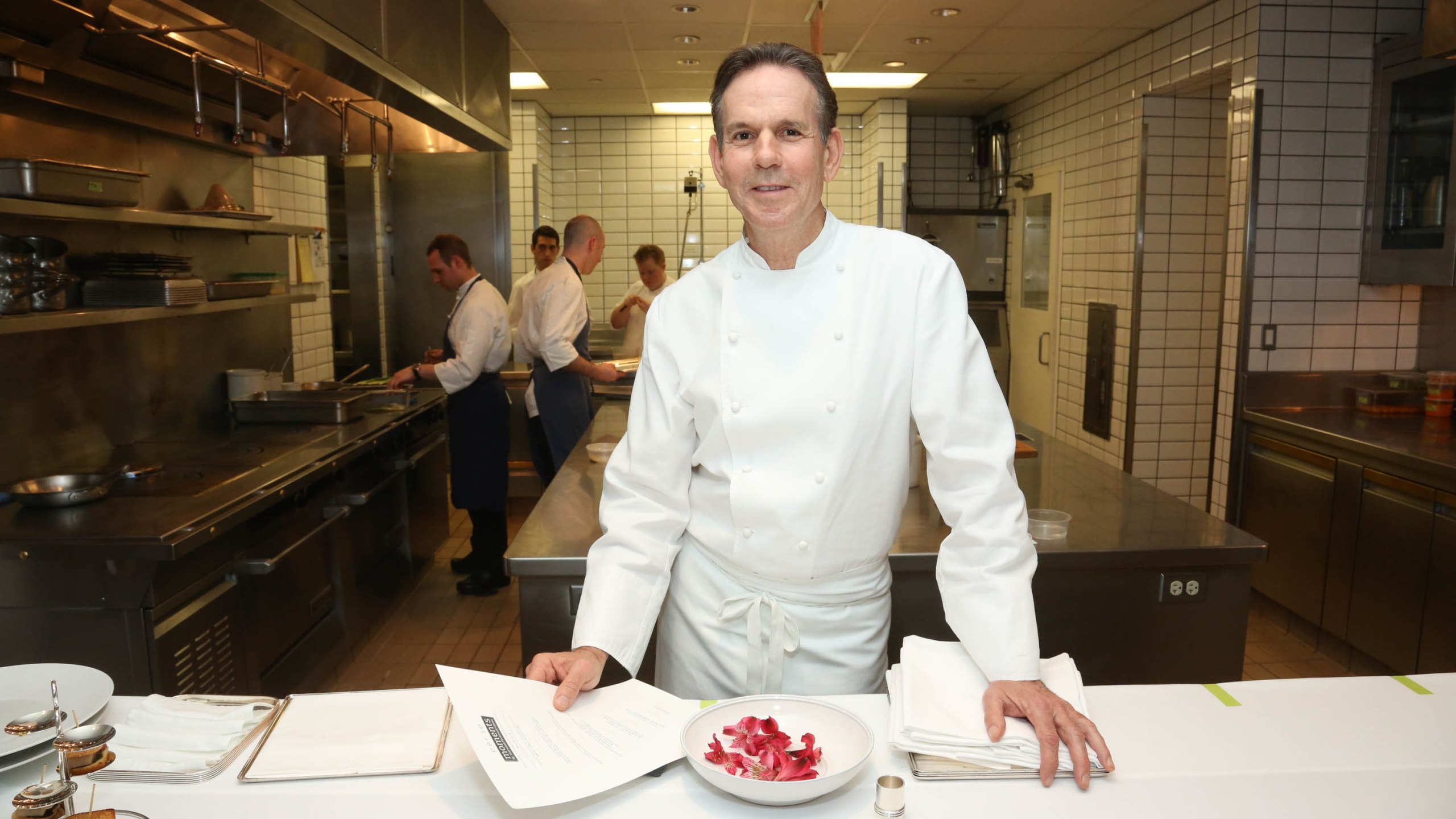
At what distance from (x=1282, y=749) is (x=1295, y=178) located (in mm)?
3548

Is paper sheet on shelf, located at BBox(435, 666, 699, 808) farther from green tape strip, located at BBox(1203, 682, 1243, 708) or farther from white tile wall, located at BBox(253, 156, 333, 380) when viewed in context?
white tile wall, located at BBox(253, 156, 333, 380)

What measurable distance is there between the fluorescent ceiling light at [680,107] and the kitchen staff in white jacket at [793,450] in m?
5.52

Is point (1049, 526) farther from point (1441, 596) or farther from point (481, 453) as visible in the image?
point (481, 453)

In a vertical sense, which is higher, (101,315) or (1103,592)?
(101,315)

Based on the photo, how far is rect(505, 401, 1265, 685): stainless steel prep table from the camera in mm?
2062

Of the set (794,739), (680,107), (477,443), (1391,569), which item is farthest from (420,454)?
(680,107)

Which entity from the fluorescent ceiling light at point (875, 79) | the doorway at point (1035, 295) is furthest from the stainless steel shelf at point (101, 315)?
the doorway at point (1035, 295)

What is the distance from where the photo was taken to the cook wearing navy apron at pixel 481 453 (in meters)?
4.44

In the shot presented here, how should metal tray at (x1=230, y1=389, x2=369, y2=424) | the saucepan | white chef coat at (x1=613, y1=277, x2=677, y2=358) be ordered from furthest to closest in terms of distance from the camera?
white chef coat at (x1=613, y1=277, x2=677, y2=358)
metal tray at (x1=230, y1=389, x2=369, y2=424)
the saucepan

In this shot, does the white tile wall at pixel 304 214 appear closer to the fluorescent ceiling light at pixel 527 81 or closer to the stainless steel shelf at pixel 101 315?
the stainless steel shelf at pixel 101 315

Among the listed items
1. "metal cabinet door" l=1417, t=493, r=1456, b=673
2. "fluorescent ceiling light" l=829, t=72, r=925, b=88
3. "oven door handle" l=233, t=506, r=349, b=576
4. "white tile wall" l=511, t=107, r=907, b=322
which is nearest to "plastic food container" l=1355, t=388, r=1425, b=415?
"metal cabinet door" l=1417, t=493, r=1456, b=673

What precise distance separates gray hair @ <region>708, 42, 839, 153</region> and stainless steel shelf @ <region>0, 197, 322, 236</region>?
1.76 m

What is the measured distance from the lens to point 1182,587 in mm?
2125

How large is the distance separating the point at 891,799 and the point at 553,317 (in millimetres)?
3729
